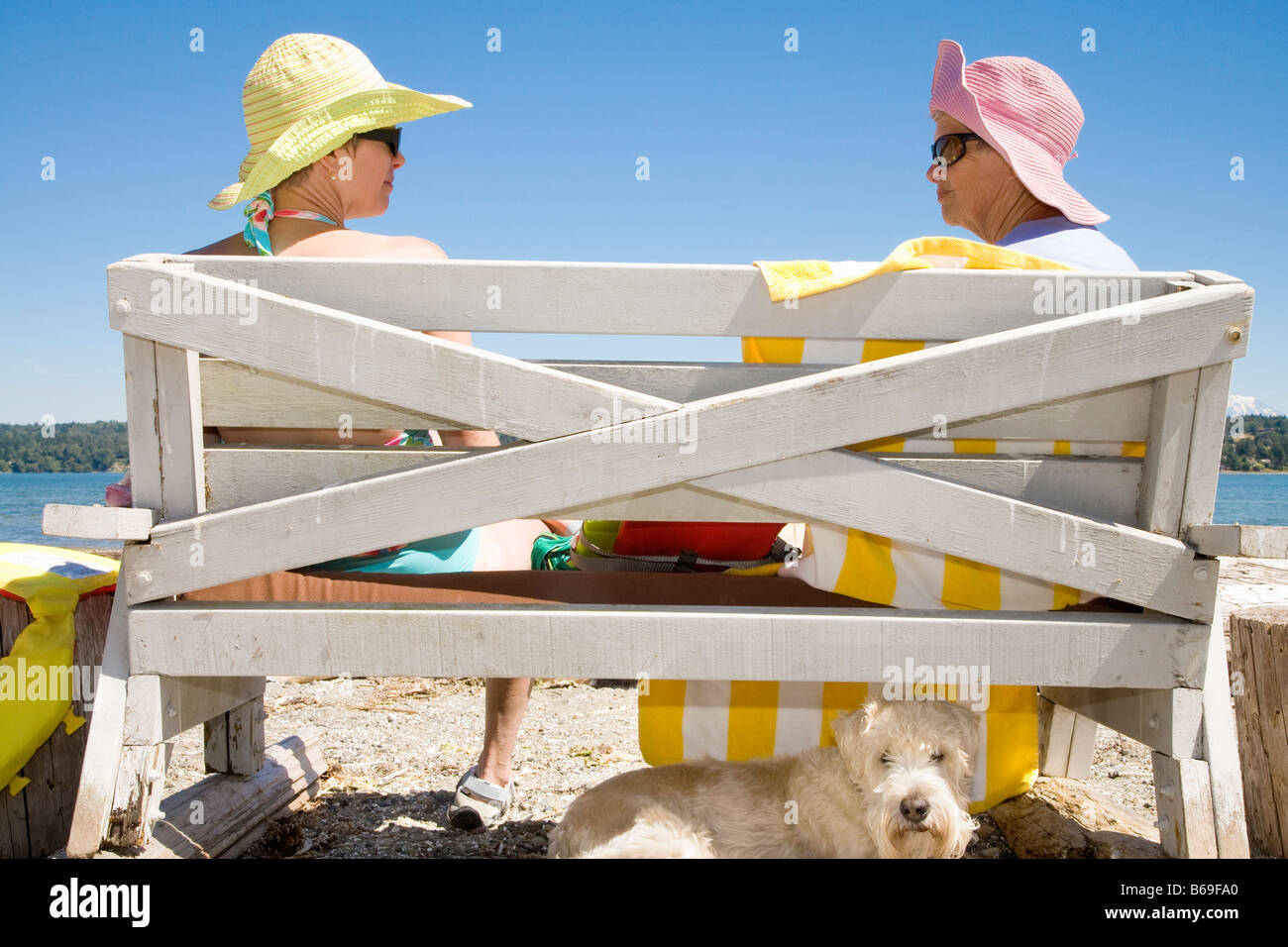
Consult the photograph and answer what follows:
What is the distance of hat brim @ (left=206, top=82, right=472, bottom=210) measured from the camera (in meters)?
2.86

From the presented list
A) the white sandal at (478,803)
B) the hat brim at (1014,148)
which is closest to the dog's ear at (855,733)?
the white sandal at (478,803)

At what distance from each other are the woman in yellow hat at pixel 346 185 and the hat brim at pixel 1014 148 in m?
1.92

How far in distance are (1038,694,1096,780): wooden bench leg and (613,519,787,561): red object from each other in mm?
1285

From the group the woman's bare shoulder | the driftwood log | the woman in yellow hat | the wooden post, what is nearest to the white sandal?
Result: the woman in yellow hat

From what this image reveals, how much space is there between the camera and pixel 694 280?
6.92ft

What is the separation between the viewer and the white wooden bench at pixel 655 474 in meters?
1.96

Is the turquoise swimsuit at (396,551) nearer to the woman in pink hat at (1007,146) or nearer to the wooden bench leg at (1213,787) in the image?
the wooden bench leg at (1213,787)

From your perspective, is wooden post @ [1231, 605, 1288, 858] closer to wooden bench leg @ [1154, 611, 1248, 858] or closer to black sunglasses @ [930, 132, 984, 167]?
wooden bench leg @ [1154, 611, 1248, 858]

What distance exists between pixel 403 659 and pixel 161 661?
2.00 feet

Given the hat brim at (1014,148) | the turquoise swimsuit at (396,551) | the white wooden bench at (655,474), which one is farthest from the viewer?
the hat brim at (1014,148)
